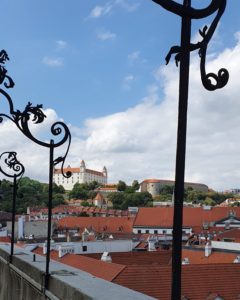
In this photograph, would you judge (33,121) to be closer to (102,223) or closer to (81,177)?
(102,223)

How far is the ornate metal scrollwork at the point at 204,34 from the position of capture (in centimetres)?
199

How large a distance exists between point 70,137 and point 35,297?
1.26m

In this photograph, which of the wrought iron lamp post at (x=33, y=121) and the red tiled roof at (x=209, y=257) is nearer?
the wrought iron lamp post at (x=33, y=121)

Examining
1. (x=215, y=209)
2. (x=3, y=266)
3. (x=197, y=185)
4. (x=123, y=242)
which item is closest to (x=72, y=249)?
(x=123, y=242)

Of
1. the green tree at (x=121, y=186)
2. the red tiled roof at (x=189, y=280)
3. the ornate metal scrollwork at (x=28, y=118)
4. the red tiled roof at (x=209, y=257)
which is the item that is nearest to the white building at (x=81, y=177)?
the green tree at (x=121, y=186)

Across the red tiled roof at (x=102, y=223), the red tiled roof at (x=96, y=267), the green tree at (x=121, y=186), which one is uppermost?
the green tree at (x=121, y=186)

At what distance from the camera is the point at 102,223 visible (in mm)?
74000

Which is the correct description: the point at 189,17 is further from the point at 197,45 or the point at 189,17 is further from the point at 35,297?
the point at 35,297

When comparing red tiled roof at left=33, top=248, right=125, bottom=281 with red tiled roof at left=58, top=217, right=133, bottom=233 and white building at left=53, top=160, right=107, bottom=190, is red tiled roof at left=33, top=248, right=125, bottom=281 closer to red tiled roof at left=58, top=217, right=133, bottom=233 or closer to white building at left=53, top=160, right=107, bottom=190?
red tiled roof at left=58, top=217, right=133, bottom=233

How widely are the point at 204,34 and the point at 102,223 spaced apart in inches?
2866

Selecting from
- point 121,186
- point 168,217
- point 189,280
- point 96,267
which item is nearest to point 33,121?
point 189,280

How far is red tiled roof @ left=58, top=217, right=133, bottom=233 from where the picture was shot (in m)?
73.4

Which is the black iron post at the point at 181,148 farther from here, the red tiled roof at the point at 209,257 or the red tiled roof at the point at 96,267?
the red tiled roof at the point at 209,257

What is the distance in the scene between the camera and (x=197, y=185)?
610ft
